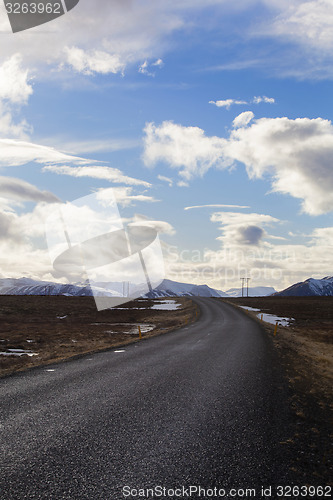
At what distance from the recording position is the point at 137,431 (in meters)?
5.80

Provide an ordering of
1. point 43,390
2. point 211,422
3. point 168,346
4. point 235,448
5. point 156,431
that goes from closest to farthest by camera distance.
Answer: point 235,448, point 156,431, point 211,422, point 43,390, point 168,346

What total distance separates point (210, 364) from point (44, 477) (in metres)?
9.23

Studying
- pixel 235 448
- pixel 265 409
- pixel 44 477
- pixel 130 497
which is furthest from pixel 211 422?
pixel 44 477

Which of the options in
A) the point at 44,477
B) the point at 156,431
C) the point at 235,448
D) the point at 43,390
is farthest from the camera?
the point at 43,390

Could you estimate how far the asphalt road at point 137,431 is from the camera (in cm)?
423

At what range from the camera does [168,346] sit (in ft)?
57.7

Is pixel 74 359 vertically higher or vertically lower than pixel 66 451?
lower

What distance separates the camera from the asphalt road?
4.23m

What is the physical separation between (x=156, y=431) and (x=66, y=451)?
1.73 m

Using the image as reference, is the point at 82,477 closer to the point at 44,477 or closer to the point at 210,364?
the point at 44,477

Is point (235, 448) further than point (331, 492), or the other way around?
point (235, 448)

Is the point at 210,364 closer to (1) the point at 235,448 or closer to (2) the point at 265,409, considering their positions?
(2) the point at 265,409

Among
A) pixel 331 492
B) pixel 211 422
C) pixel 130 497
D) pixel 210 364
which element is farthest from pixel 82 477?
pixel 210 364

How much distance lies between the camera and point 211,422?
643cm
